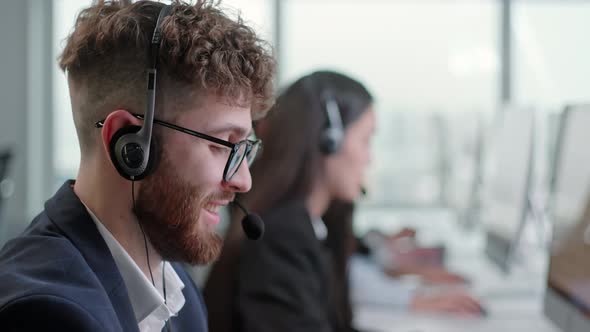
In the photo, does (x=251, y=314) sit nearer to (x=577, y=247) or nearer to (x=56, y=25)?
(x=577, y=247)

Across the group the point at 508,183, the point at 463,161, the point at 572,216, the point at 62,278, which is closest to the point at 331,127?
the point at 572,216

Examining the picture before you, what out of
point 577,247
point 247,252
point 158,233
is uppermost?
point 158,233

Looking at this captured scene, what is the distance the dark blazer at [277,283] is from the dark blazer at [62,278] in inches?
24.8

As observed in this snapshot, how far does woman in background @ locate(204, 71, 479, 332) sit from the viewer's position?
4.52ft

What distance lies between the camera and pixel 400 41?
168 inches

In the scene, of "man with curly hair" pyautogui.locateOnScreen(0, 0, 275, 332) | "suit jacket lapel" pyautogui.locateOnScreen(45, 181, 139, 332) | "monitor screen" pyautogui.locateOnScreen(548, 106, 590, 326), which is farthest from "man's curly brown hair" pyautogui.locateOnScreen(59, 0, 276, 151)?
"monitor screen" pyautogui.locateOnScreen(548, 106, 590, 326)

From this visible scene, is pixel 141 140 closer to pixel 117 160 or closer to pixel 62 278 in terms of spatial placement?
pixel 117 160

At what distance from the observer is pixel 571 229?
1250 millimetres

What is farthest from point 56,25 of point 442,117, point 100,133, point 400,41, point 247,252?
point 100,133

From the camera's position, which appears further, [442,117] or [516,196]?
[442,117]

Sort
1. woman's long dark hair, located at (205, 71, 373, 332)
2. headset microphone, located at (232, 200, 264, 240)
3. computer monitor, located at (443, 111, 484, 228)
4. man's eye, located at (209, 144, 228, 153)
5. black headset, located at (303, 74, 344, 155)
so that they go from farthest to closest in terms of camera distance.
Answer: computer monitor, located at (443, 111, 484, 228) → black headset, located at (303, 74, 344, 155) → woman's long dark hair, located at (205, 71, 373, 332) → headset microphone, located at (232, 200, 264, 240) → man's eye, located at (209, 144, 228, 153)

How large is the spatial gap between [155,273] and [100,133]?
0.69ft

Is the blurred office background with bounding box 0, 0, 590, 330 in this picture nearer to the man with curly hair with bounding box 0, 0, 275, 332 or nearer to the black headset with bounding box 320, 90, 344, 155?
the black headset with bounding box 320, 90, 344, 155

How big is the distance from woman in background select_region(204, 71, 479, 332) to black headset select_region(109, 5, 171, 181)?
2.16ft
